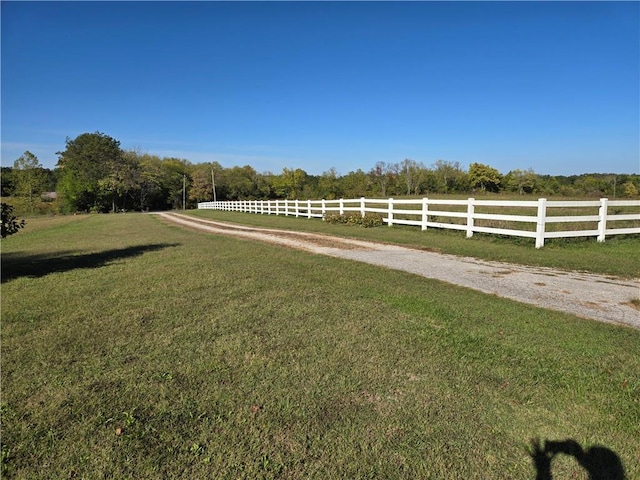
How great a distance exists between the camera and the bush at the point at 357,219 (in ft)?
57.0

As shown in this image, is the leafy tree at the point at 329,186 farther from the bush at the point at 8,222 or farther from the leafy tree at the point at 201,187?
the bush at the point at 8,222

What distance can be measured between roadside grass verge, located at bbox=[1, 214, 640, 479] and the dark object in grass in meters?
0.05

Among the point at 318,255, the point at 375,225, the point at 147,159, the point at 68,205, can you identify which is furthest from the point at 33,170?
the point at 318,255

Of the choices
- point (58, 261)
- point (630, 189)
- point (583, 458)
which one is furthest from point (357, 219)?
point (630, 189)

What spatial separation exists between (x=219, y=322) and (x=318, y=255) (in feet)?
17.0

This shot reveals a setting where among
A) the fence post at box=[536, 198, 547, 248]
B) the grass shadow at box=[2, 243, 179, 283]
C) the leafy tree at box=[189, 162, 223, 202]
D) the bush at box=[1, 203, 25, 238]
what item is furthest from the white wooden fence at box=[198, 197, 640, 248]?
the leafy tree at box=[189, 162, 223, 202]

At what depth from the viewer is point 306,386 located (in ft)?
9.57

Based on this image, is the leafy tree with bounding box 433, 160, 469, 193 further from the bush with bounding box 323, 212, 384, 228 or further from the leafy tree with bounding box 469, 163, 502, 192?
the bush with bounding box 323, 212, 384, 228

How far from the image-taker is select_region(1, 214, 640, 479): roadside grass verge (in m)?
2.19

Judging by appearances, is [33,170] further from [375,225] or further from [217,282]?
[217,282]

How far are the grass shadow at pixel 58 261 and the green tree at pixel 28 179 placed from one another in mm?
57844

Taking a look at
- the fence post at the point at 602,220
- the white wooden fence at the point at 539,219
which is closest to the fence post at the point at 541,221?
the white wooden fence at the point at 539,219

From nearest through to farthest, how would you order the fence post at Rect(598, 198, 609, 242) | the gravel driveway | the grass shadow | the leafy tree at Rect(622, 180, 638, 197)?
1. the gravel driveway
2. the grass shadow
3. the fence post at Rect(598, 198, 609, 242)
4. the leafy tree at Rect(622, 180, 638, 197)

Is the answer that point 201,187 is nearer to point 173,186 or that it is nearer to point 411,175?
point 173,186
